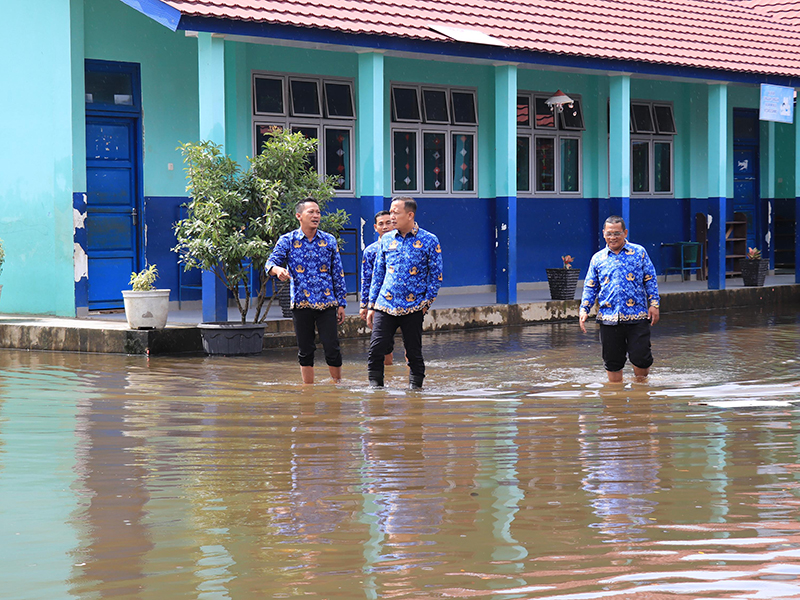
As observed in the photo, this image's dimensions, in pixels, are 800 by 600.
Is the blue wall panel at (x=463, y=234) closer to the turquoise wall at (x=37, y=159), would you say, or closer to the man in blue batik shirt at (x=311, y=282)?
the turquoise wall at (x=37, y=159)

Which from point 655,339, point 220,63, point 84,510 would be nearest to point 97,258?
point 220,63

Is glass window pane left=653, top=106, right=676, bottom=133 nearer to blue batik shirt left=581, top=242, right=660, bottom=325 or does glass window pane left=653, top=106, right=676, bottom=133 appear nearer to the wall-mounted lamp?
the wall-mounted lamp

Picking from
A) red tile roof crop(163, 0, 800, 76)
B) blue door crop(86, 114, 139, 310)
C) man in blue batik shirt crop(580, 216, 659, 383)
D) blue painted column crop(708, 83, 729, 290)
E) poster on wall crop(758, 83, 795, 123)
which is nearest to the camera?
man in blue batik shirt crop(580, 216, 659, 383)

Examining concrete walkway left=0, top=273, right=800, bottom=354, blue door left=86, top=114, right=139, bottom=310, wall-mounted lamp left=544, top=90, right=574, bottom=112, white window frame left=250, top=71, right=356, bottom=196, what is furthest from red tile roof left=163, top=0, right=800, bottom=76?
concrete walkway left=0, top=273, right=800, bottom=354

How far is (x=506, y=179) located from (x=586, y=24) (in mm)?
3544

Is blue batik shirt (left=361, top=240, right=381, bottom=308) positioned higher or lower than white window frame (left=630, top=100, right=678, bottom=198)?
lower

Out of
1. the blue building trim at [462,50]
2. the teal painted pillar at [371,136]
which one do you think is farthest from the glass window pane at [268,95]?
the blue building trim at [462,50]

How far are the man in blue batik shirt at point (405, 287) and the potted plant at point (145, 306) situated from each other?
3.74 meters

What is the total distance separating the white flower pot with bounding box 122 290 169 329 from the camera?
1249 cm

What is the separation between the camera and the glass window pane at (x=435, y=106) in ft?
58.3

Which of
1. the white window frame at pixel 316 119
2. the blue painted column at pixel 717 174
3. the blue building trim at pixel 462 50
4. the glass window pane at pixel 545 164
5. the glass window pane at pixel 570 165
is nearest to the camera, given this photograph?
the blue building trim at pixel 462 50

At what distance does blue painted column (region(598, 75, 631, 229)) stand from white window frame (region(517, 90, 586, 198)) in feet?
6.14

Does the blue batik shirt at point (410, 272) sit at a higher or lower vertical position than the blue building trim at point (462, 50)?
lower

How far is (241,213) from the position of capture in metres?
12.7
